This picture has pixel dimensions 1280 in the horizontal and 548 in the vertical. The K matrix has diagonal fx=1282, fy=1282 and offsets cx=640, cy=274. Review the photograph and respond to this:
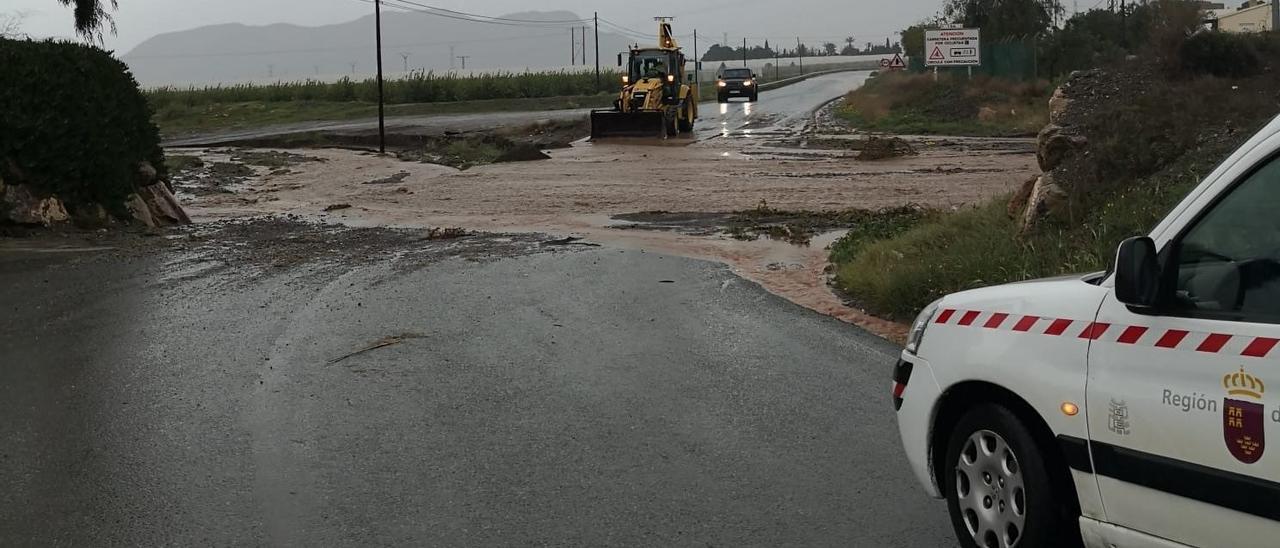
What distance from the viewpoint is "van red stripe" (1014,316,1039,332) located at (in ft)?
14.3

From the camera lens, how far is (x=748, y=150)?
34688 millimetres

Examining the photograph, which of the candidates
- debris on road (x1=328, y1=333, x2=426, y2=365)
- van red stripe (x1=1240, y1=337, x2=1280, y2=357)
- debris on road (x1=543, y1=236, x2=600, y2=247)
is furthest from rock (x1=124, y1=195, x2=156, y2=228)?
van red stripe (x1=1240, y1=337, x2=1280, y2=357)

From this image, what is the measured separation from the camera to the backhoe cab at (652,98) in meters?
38.5

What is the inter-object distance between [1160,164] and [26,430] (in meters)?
9.36

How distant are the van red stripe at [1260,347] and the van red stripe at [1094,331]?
21.2 inches

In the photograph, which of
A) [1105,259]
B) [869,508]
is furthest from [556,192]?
[869,508]

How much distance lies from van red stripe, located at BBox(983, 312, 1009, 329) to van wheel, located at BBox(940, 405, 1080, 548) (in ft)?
0.94

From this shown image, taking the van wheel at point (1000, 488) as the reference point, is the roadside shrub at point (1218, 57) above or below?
above

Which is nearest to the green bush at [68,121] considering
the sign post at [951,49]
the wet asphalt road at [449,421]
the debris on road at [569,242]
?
the wet asphalt road at [449,421]

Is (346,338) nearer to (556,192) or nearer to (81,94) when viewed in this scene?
(81,94)

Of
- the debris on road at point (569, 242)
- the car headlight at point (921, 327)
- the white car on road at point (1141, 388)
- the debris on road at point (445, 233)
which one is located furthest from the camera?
the debris on road at point (445, 233)

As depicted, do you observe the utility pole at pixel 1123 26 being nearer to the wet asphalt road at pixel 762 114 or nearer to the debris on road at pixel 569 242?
the wet asphalt road at pixel 762 114

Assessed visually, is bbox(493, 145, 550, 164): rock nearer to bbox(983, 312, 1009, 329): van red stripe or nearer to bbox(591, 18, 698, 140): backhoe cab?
bbox(591, 18, 698, 140): backhoe cab

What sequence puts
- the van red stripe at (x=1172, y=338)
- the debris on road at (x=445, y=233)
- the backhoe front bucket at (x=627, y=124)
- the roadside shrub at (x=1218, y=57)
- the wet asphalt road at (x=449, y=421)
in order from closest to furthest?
the van red stripe at (x=1172, y=338), the wet asphalt road at (x=449, y=421), the roadside shrub at (x=1218, y=57), the debris on road at (x=445, y=233), the backhoe front bucket at (x=627, y=124)
